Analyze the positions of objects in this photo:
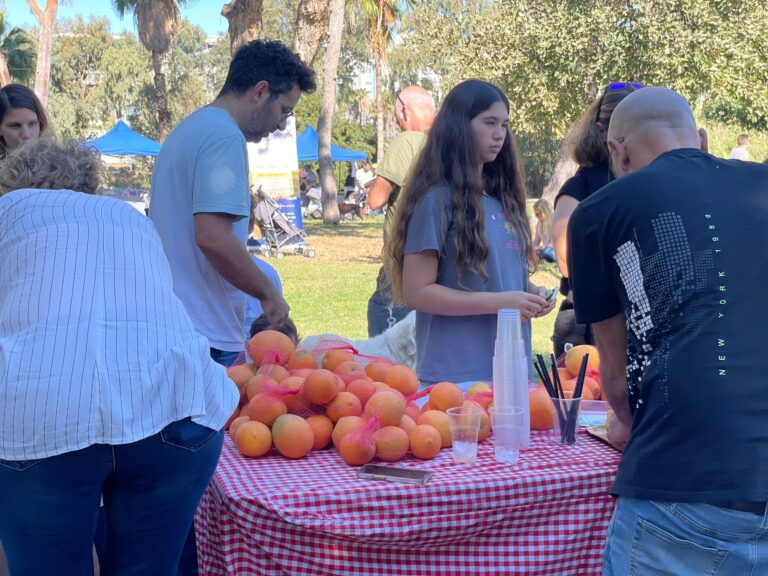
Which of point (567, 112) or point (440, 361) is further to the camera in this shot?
point (567, 112)

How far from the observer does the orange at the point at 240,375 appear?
241 cm

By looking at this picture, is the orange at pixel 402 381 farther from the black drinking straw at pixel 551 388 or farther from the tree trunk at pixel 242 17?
the tree trunk at pixel 242 17

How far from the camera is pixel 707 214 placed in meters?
1.55

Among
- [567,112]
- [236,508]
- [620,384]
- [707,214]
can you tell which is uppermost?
[567,112]

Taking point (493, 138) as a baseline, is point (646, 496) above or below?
below

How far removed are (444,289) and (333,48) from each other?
1830 cm

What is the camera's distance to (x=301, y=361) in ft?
8.10

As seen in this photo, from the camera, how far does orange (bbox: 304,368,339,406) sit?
2203 millimetres

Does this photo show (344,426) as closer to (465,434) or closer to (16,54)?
(465,434)

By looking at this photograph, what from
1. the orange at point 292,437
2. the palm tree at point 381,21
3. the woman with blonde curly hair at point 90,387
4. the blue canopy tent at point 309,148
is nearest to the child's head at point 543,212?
the orange at point 292,437

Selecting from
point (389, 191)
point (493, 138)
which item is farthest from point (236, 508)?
point (389, 191)

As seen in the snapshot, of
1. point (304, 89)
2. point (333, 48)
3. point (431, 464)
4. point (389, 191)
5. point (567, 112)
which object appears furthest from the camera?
point (333, 48)

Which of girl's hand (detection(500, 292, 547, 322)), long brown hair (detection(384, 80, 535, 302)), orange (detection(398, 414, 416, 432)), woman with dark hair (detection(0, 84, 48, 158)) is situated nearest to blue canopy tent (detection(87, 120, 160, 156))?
woman with dark hair (detection(0, 84, 48, 158))

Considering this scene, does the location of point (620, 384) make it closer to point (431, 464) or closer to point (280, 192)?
point (431, 464)
